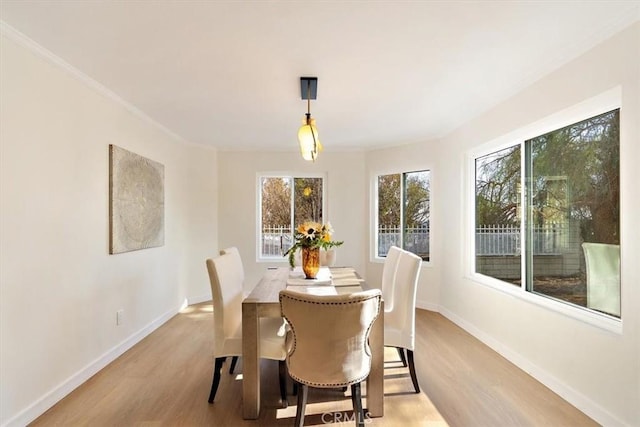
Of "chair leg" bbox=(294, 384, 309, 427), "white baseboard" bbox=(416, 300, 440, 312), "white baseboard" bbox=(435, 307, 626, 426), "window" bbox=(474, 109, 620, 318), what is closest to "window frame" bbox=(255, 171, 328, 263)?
"white baseboard" bbox=(416, 300, 440, 312)

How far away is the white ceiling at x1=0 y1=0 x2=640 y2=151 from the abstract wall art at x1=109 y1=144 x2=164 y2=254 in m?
0.59

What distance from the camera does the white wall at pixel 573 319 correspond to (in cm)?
204

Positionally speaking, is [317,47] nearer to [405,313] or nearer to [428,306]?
[405,313]

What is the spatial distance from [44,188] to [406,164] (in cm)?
419

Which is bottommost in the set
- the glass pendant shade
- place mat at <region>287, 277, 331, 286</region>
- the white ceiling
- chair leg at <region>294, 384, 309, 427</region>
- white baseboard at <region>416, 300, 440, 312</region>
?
white baseboard at <region>416, 300, 440, 312</region>

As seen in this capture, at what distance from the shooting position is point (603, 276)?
234cm

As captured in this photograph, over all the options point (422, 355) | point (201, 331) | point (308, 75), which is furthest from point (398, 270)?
point (201, 331)

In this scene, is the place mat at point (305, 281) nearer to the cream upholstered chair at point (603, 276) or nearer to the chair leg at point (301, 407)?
the chair leg at point (301, 407)

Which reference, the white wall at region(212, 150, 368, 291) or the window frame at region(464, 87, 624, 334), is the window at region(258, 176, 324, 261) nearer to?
the white wall at region(212, 150, 368, 291)

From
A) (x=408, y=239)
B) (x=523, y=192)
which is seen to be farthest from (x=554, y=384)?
(x=408, y=239)

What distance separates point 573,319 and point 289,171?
421cm

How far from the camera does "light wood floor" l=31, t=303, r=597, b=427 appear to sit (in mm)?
2279

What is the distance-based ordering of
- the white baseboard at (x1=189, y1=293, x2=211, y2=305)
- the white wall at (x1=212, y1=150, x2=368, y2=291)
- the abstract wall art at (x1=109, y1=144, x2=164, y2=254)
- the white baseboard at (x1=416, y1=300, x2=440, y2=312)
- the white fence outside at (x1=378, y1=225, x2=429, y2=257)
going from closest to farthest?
the abstract wall art at (x1=109, y1=144, x2=164, y2=254)
the white baseboard at (x1=416, y1=300, x2=440, y2=312)
the white fence outside at (x1=378, y1=225, x2=429, y2=257)
the white baseboard at (x1=189, y1=293, x2=211, y2=305)
the white wall at (x1=212, y1=150, x2=368, y2=291)

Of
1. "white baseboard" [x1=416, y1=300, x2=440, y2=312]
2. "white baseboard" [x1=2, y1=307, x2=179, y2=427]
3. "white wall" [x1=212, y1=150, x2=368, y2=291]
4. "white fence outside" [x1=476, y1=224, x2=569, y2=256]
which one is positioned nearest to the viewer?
"white baseboard" [x1=2, y1=307, x2=179, y2=427]
